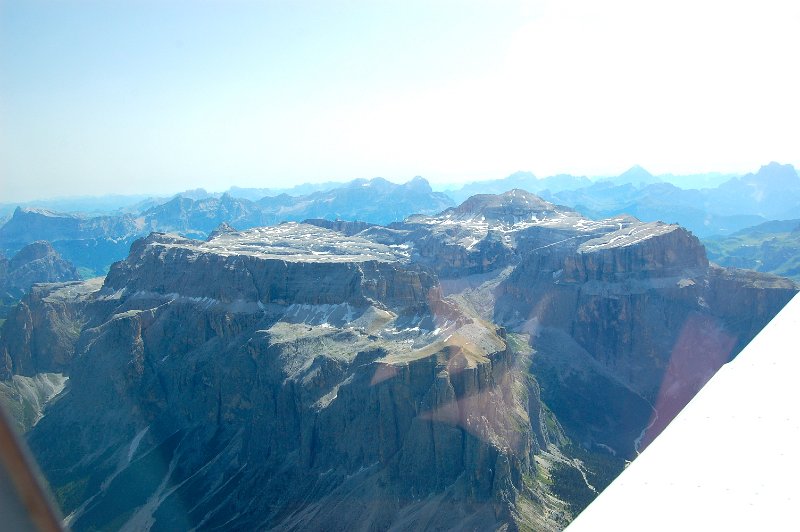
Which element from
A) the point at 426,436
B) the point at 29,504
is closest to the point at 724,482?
the point at 29,504

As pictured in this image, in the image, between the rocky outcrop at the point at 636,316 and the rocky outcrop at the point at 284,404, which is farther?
the rocky outcrop at the point at 636,316

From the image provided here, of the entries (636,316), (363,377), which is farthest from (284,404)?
(636,316)

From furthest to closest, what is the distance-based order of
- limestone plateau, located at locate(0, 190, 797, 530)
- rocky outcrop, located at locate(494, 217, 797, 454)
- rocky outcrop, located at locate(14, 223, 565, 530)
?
rocky outcrop, located at locate(494, 217, 797, 454) → limestone plateau, located at locate(0, 190, 797, 530) → rocky outcrop, located at locate(14, 223, 565, 530)

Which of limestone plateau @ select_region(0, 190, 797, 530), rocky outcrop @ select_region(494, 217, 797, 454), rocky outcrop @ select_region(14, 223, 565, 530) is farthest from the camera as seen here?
rocky outcrop @ select_region(494, 217, 797, 454)

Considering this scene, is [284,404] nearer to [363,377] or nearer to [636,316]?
[363,377]

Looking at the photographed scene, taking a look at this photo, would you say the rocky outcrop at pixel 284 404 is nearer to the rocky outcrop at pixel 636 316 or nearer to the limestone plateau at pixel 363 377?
the limestone plateau at pixel 363 377

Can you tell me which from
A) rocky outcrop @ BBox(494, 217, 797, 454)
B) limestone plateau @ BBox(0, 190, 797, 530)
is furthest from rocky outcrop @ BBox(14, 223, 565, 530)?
rocky outcrop @ BBox(494, 217, 797, 454)

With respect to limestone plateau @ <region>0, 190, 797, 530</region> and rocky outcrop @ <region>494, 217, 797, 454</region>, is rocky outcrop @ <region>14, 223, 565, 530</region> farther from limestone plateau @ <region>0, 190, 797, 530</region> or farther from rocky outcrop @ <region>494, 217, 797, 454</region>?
rocky outcrop @ <region>494, 217, 797, 454</region>

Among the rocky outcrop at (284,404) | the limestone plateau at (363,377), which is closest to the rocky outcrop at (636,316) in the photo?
the limestone plateau at (363,377)
